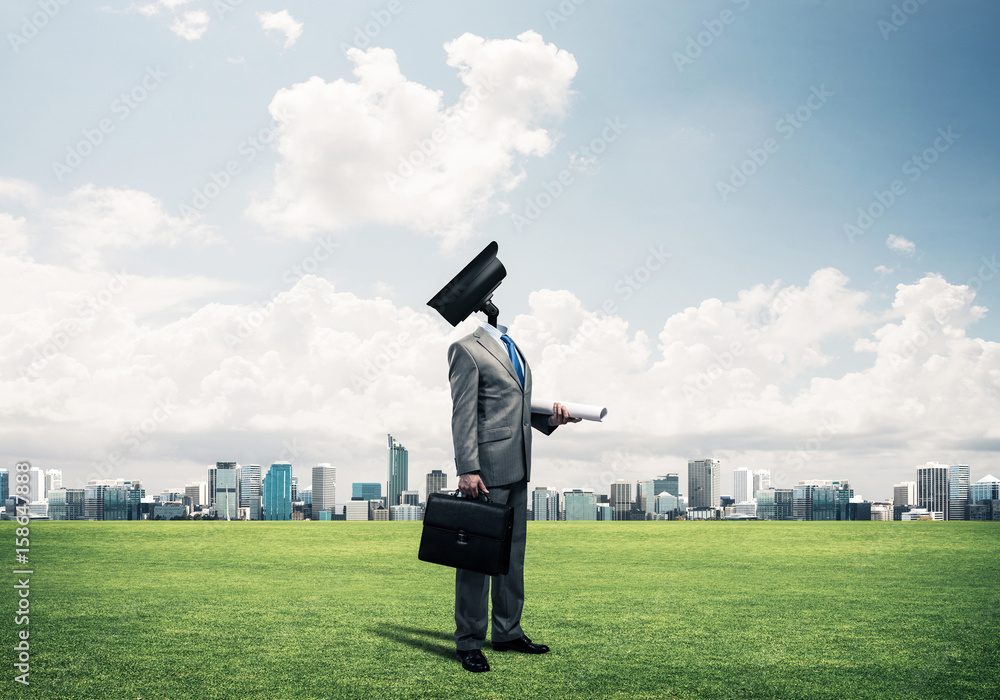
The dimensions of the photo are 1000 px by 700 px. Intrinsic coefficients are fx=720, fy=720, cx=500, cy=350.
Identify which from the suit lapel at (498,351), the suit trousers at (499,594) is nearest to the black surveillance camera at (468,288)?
the suit lapel at (498,351)

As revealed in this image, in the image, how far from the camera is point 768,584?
7699mm

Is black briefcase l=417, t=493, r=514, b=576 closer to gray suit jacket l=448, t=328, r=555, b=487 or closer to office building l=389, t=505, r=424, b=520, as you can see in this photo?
gray suit jacket l=448, t=328, r=555, b=487

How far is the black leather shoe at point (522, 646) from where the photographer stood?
442 centimetres

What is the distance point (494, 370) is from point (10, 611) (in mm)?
4558

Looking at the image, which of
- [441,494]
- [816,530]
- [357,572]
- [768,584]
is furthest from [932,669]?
[816,530]

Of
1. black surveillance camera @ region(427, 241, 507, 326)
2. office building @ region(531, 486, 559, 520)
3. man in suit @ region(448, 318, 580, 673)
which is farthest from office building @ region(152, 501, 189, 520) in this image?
black surveillance camera @ region(427, 241, 507, 326)

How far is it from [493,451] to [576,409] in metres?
0.65

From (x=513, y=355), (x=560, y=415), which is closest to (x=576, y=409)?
(x=560, y=415)

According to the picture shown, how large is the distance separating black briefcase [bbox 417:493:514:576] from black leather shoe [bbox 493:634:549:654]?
633 millimetres

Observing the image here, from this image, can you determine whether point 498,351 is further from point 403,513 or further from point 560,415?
point 403,513

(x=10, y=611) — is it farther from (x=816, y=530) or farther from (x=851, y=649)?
(x=816, y=530)

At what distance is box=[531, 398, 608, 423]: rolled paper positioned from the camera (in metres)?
4.57

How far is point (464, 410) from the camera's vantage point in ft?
14.1

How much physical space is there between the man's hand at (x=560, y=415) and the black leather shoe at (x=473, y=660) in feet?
4.84
